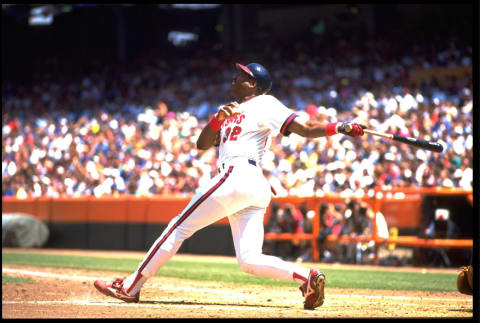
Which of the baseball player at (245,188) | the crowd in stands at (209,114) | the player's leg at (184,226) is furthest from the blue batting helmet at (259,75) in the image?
the crowd in stands at (209,114)

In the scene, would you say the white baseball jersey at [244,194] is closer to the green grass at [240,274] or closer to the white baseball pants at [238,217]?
the white baseball pants at [238,217]

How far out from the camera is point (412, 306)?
→ 682 cm

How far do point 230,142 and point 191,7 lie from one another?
101ft

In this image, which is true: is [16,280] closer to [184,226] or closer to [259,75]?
[184,226]

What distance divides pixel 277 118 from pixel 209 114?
53.6 ft

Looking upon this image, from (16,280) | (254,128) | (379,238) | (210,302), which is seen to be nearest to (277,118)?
(254,128)

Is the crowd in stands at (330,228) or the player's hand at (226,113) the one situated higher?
the player's hand at (226,113)

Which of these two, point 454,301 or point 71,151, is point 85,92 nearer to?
point 71,151

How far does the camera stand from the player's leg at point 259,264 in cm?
619

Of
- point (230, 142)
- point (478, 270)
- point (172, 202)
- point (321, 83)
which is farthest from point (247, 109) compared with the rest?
point (321, 83)

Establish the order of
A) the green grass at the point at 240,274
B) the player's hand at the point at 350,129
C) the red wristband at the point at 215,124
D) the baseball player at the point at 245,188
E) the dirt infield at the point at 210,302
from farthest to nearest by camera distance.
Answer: the green grass at the point at 240,274
the red wristband at the point at 215,124
the baseball player at the point at 245,188
the dirt infield at the point at 210,302
the player's hand at the point at 350,129

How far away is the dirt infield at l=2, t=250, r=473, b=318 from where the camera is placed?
600 cm

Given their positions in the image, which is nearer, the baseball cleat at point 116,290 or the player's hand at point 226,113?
the player's hand at point 226,113

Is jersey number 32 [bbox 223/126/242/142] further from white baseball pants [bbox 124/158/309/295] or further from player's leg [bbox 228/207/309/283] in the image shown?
player's leg [bbox 228/207/309/283]
